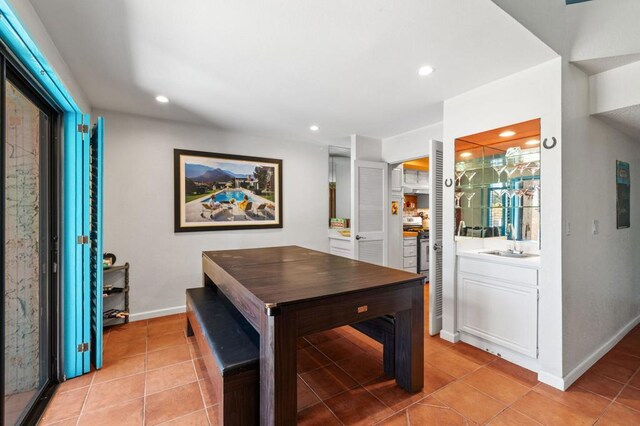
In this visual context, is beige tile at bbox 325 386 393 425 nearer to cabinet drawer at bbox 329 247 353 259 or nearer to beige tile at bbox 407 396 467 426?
beige tile at bbox 407 396 467 426

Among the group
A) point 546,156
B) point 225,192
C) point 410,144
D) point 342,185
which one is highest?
point 410,144

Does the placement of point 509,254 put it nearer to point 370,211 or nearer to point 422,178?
point 370,211

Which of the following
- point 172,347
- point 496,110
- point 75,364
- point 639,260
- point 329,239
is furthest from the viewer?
point 329,239

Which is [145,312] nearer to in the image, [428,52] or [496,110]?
[428,52]

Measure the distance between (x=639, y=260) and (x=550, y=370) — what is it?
232 cm

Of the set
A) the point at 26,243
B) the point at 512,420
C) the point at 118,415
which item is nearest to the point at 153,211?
the point at 26,243

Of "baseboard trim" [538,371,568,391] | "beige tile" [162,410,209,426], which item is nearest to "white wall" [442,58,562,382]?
"baseboard trim" [538,371,568,391]

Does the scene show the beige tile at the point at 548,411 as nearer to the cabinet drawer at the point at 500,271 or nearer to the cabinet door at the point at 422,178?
the cabinet drawer at the point at 500,271

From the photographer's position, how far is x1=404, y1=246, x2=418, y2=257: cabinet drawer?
5091 mm

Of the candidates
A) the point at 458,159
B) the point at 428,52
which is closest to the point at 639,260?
the point at 458,159

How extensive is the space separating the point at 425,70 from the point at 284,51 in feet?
3.54

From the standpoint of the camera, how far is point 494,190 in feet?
9.00

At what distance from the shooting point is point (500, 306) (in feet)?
7.96

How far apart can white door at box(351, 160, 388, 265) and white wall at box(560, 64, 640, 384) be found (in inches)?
92.6
